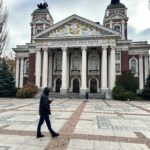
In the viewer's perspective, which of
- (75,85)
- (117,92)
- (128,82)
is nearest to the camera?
(117,92)

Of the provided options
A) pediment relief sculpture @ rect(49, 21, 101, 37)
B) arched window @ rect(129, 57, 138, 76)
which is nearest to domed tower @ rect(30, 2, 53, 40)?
pediment relief sculpture @ rect(49, 21, 101, 37)

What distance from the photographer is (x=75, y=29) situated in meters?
39.8

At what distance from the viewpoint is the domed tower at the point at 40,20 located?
173 ft

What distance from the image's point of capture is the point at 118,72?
1646 inches

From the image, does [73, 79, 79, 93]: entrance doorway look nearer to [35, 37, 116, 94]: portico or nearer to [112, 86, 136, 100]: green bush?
[35, 37, 116, 94]: portico

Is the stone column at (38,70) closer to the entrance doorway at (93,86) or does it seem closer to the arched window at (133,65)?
the entrance doorway at (93,86)

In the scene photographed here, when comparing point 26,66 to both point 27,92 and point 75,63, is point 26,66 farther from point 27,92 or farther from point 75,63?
point 27,92

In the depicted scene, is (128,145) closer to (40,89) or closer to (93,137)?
(93,137)

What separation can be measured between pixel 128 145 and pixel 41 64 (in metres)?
36.3

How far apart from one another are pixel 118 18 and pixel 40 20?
18.4 meters

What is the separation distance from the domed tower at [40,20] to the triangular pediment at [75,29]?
1288 cm

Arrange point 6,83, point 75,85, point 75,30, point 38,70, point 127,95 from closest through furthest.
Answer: point 127,95
point 6,83
point 75,30
point 38,70
point 75,85

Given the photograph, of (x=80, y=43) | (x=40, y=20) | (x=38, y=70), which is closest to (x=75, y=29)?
(x=80, y=43)

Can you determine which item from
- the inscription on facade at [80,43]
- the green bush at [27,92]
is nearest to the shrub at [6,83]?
the green bush at [27,92]
